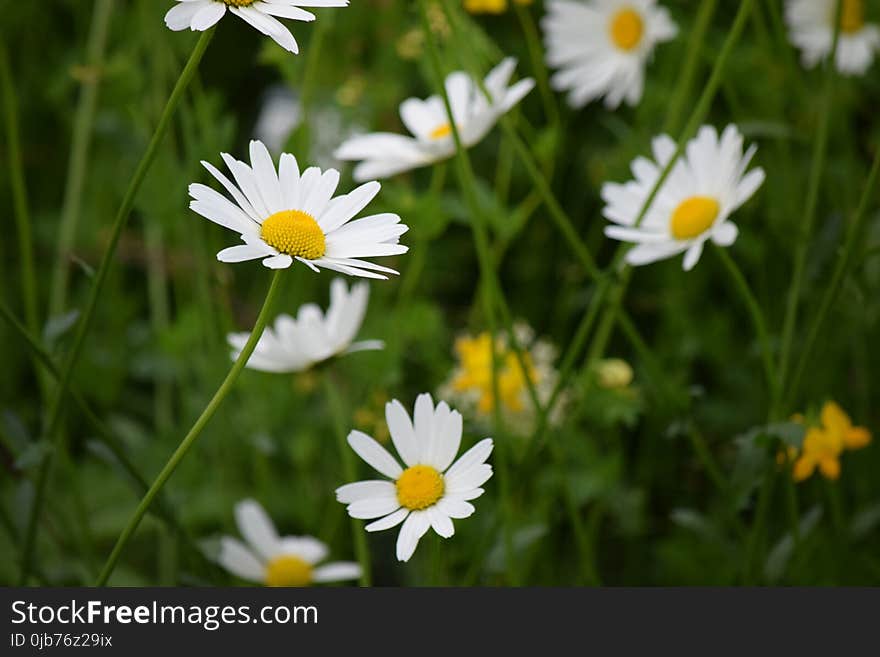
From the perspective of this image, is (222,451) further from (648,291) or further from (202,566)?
(648,291)

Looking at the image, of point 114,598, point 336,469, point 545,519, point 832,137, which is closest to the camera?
point 114,598

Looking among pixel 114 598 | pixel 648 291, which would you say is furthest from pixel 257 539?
pixel 648 291

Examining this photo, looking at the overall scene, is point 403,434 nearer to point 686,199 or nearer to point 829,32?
point 686,199

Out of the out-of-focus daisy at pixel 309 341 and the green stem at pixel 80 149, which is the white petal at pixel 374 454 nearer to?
the out-of-focus daisy at pixel 309 341

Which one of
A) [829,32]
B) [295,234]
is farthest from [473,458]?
[829,32]

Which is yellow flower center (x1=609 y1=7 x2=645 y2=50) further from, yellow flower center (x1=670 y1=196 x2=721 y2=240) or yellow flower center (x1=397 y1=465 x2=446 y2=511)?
yellow flower center (x1=397 y1=465 x2=446 y2=511)

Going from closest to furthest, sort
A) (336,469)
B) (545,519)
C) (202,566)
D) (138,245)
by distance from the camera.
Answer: (202,566) → (545,519) → (336,469) → (138,245)

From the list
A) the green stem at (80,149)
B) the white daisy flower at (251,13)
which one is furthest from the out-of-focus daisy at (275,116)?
the white daisy flower at (251,13)
